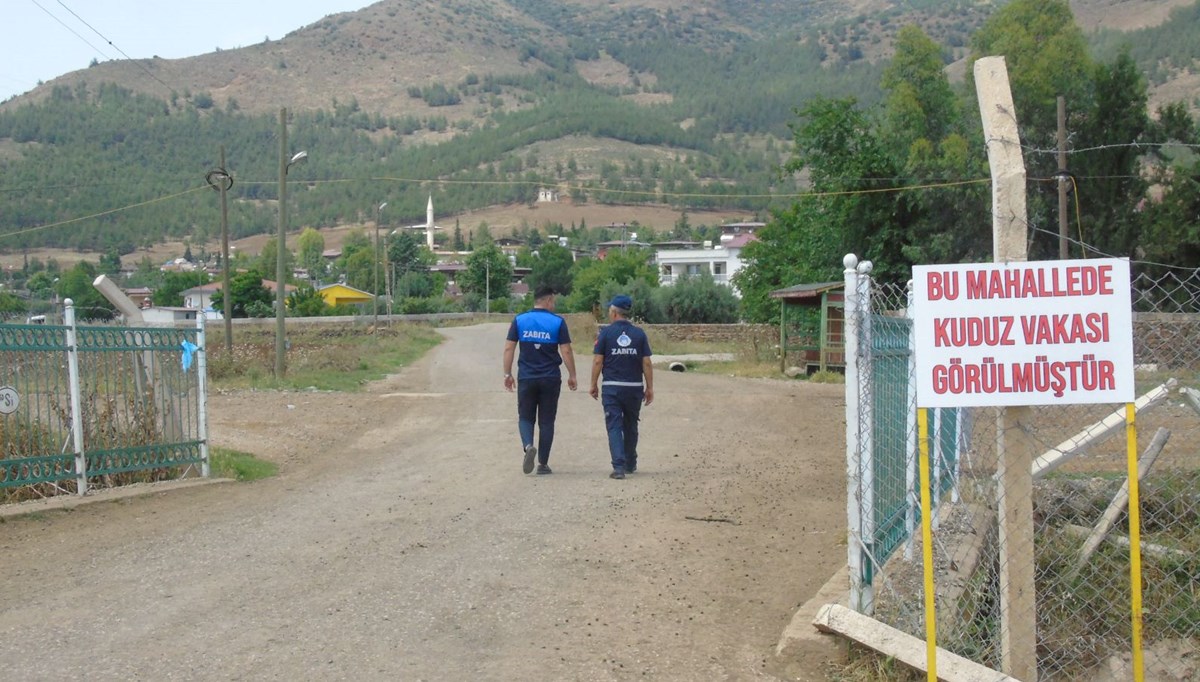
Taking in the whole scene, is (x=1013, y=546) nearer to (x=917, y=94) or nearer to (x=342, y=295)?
(x=917, y=94)

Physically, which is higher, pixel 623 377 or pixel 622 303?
pixel 622 303

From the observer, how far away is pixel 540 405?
35.2 ft

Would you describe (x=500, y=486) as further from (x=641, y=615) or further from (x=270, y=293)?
(x=270, y=293)

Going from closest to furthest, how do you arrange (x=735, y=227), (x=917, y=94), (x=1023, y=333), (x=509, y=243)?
1. (x=1023, y=333)
2. (x=917, y=94)
3. (x=735, y=227)
4. (x=509, y=243)

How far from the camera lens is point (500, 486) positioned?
10031 millimetres

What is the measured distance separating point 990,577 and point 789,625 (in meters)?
1.47

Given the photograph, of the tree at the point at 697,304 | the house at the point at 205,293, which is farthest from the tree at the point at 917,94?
the house at the point at 205,293

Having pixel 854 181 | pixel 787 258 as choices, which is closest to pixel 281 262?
pixel 854 181

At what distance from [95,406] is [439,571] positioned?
15.4ft

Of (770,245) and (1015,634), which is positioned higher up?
(770,245)

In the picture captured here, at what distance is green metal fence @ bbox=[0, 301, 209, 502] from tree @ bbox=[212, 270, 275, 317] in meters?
69.5

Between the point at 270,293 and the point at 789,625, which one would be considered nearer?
the point at 789,625

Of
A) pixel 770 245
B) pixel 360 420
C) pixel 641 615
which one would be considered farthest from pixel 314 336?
pixel 641 615

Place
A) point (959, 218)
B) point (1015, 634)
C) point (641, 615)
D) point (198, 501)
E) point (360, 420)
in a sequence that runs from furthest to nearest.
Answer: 1. point (959, 218)
2. point (360, 420)
3. point (198, 501)
4. point (641, 615)
5. point (1015, 634)
